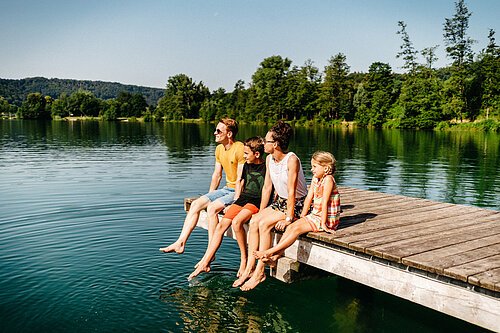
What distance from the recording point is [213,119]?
11156 centimetres

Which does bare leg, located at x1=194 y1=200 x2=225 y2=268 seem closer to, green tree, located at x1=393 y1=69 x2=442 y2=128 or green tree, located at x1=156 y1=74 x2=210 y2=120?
green tree, located at x1=393 y1=69 x2=442 y2=128

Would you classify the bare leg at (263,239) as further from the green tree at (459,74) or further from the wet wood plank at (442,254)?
the green tree at (459,74)

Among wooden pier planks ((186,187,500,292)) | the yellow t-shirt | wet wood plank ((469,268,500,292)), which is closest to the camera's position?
wet wood plank ((469,268,500,292))

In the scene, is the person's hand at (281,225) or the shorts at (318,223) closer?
the shorts at (318,223)

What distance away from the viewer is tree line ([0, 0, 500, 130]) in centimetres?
6456

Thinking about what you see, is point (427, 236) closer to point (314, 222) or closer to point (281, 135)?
point (314, 222)

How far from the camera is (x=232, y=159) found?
7.63 m

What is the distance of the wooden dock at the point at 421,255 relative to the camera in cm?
441

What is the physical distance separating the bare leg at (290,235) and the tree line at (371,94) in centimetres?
5789

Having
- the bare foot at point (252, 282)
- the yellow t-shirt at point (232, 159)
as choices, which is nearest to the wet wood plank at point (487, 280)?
the bare foot at point (252, 282)

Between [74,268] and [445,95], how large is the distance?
67.1 meters

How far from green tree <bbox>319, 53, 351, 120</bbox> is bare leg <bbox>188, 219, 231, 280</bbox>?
77897mm

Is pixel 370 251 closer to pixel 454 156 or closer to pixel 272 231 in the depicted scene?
pixel 272 231

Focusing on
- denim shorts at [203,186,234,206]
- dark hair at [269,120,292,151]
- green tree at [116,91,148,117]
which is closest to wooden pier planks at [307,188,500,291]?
dark hair at [269,120,292,151]
